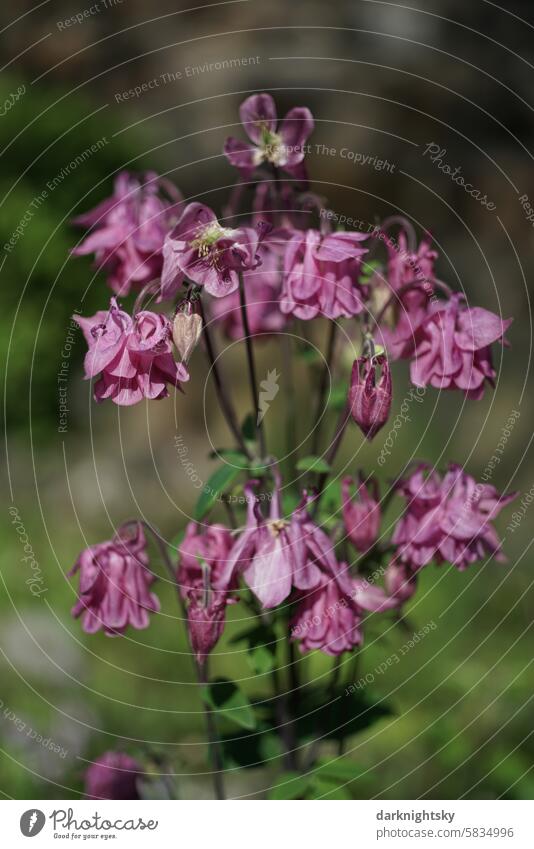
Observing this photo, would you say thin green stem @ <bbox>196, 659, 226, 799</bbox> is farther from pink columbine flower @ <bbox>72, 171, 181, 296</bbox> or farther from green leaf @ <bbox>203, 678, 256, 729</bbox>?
pink columbine flower @ <bbox>72, 171, 181, 296</bbox>

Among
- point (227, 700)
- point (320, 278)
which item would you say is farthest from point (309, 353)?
point (227, 700)

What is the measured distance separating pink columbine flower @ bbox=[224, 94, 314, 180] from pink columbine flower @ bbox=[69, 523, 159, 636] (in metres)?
0.64

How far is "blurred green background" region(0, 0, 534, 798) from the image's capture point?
305 centimetres

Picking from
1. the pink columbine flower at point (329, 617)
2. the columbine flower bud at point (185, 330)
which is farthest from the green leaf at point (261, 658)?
the columbine flower bud at point (185, 330)

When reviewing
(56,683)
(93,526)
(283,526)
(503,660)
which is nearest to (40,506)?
(93,526)

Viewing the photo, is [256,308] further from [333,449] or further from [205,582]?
[205,582]

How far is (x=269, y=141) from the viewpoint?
1.59 meters

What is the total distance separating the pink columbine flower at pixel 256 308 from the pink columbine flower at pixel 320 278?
A: 0.23 m

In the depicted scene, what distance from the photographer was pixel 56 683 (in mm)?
3230

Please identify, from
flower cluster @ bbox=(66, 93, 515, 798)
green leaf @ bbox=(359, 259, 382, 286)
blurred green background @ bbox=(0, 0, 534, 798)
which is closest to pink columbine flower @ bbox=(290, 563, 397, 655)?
flower cluster @ bbox=(66, 93, 515, 798)

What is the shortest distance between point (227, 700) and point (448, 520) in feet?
1.63

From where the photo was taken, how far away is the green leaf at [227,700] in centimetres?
167

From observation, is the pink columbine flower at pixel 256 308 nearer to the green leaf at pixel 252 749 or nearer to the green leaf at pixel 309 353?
the green leaf at pixel 309 353

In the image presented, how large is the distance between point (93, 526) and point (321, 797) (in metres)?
2.52
